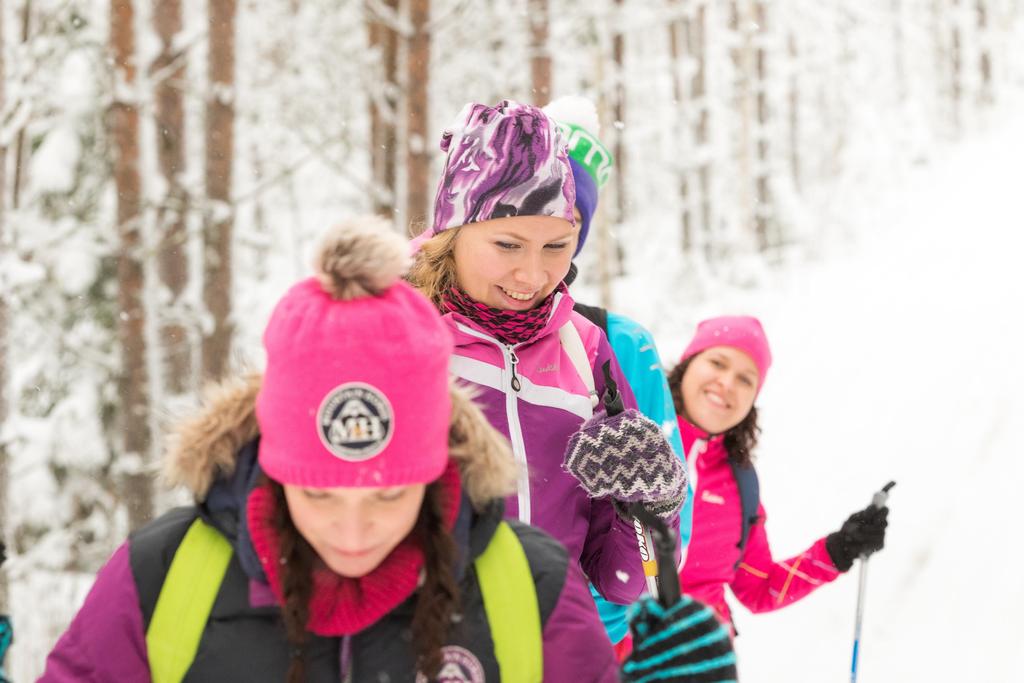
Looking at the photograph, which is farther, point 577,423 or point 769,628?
point 769,628

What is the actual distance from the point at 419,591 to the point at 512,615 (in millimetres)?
182

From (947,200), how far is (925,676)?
2127cm

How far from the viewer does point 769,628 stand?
631 cm

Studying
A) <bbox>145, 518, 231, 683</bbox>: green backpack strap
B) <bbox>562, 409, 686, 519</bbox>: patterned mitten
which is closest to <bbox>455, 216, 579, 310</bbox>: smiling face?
<bbox>562, 409, 686, 519</bbox>: patterned mitten

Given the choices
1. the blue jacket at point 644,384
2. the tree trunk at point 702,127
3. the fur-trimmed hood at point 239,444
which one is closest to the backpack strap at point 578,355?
the blue jacket at point 644,384

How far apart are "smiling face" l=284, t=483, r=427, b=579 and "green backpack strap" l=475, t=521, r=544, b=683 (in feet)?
0.65

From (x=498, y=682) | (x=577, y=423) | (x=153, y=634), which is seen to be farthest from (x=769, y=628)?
(x=153, y=634)

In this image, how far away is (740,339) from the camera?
167 inches

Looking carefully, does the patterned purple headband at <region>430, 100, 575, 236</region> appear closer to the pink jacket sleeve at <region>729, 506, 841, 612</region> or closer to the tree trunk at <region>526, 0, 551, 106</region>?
the pink jacket sleeve at <region>729, 506, 841, 612</region>

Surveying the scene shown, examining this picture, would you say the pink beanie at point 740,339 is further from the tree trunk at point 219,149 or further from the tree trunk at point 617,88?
the tree trunk at point 617,88

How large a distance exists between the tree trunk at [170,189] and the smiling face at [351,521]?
21.3 ft

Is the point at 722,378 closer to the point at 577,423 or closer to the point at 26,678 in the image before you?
the point at 577,423

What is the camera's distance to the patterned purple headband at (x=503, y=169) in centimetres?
271

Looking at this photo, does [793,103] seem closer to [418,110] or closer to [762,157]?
[762,157]
